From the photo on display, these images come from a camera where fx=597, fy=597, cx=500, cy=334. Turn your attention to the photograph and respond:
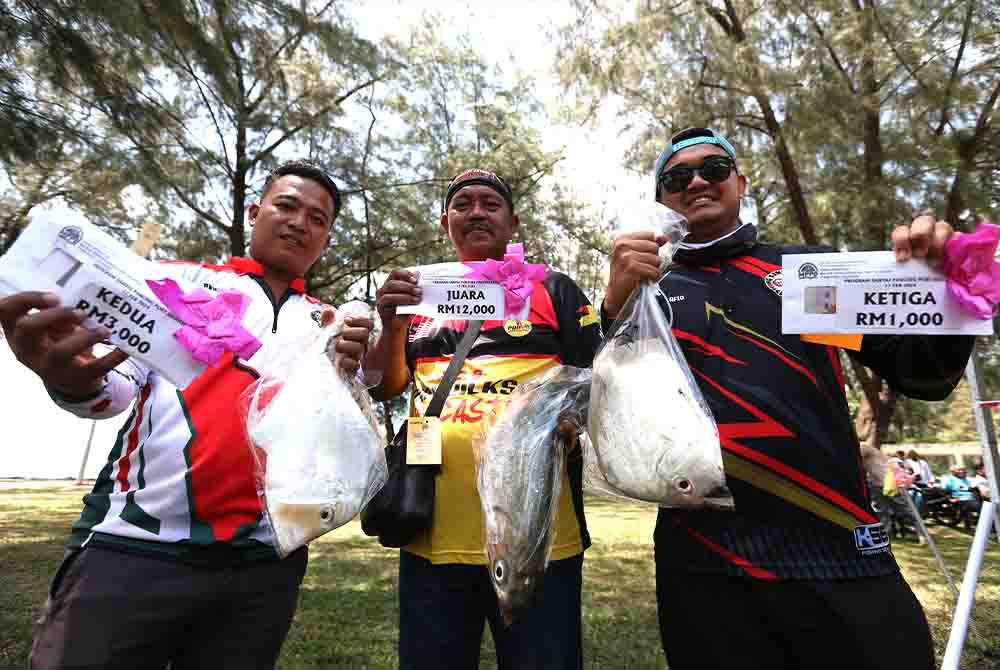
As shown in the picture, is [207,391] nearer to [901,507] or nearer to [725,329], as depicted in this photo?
[725,329]

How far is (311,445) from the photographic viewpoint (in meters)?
1.28

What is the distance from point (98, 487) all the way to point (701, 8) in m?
9.54

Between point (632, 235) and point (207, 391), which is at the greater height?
point (632, 235)

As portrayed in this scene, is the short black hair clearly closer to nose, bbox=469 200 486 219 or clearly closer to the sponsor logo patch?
nose, bbox=469 200 486 219

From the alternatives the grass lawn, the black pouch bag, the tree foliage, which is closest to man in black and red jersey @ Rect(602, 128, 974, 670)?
the black pouch bag

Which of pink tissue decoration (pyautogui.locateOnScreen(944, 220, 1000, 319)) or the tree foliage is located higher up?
the tree foliage

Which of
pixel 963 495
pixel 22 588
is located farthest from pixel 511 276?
pixel 963 495

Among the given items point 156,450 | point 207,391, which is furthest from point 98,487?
point 207,391

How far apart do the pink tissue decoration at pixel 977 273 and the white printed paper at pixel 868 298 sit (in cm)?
2

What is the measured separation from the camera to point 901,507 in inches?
411

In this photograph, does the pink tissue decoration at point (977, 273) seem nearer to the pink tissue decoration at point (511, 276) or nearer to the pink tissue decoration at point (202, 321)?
the pink tissue decoration at point (511, 276)

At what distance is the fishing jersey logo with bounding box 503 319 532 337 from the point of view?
6.36 ft

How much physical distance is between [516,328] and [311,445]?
0.84 meters

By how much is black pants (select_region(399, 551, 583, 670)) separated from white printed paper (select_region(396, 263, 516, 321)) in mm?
763
